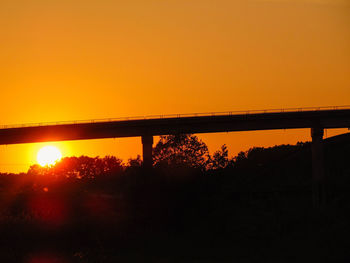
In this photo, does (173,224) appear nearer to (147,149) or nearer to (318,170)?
(147,149)

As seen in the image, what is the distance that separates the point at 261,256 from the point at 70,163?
144 meters

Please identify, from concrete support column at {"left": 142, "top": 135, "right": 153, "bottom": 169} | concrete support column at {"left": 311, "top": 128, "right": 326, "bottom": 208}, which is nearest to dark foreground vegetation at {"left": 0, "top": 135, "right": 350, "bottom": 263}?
concrete support column at {"left": 311, "top": 128, "right": 326, "bottom": 208}

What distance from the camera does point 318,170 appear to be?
9619 centimetres

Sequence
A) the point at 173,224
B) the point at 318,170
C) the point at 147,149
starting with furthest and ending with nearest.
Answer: the point at 147,149, the point at 318,170, the point at 173,224

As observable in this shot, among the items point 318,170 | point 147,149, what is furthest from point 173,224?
point 318,170

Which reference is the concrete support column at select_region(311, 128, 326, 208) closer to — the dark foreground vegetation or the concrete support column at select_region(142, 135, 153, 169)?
the dark foreground vegetation

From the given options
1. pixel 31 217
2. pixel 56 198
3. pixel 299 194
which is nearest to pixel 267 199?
pixel 299 194

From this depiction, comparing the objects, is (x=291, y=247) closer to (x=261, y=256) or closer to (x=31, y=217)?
(x=261, y=256)

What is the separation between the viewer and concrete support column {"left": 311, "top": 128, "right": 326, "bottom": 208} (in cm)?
9412

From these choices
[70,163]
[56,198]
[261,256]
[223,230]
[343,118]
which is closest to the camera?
[261,256]

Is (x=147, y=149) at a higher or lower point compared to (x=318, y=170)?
higher

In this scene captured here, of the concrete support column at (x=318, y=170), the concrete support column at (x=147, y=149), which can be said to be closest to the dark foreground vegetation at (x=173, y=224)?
the concrete support column at (x=318, y=170)

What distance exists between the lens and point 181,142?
11538 cm

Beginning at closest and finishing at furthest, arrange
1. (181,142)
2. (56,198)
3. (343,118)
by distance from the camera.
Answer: (56,198) < (343,118) < (181,142)
